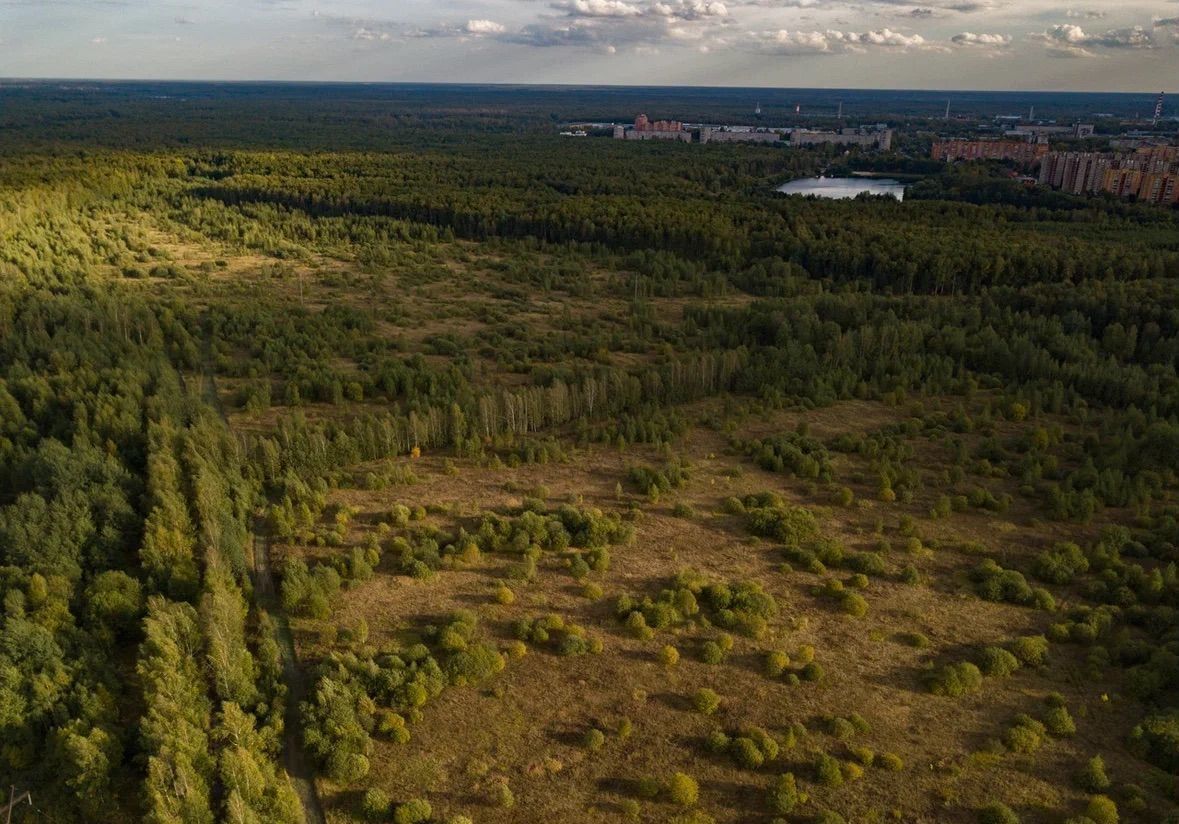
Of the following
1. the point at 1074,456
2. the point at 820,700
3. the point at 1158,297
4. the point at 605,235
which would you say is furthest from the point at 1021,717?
the point at 605,235

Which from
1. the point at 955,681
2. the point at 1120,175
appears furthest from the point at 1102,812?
the point at 1120,175

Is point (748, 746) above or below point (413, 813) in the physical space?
above

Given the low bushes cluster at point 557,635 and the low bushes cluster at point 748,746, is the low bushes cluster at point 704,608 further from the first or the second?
the low bushes cluster at point 748,746

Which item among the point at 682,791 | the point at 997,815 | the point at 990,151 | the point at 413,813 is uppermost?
the point at 990,151

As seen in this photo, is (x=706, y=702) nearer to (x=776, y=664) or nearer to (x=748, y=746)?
(x=748, y=746)

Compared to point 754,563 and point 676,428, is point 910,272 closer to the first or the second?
point 676,428
